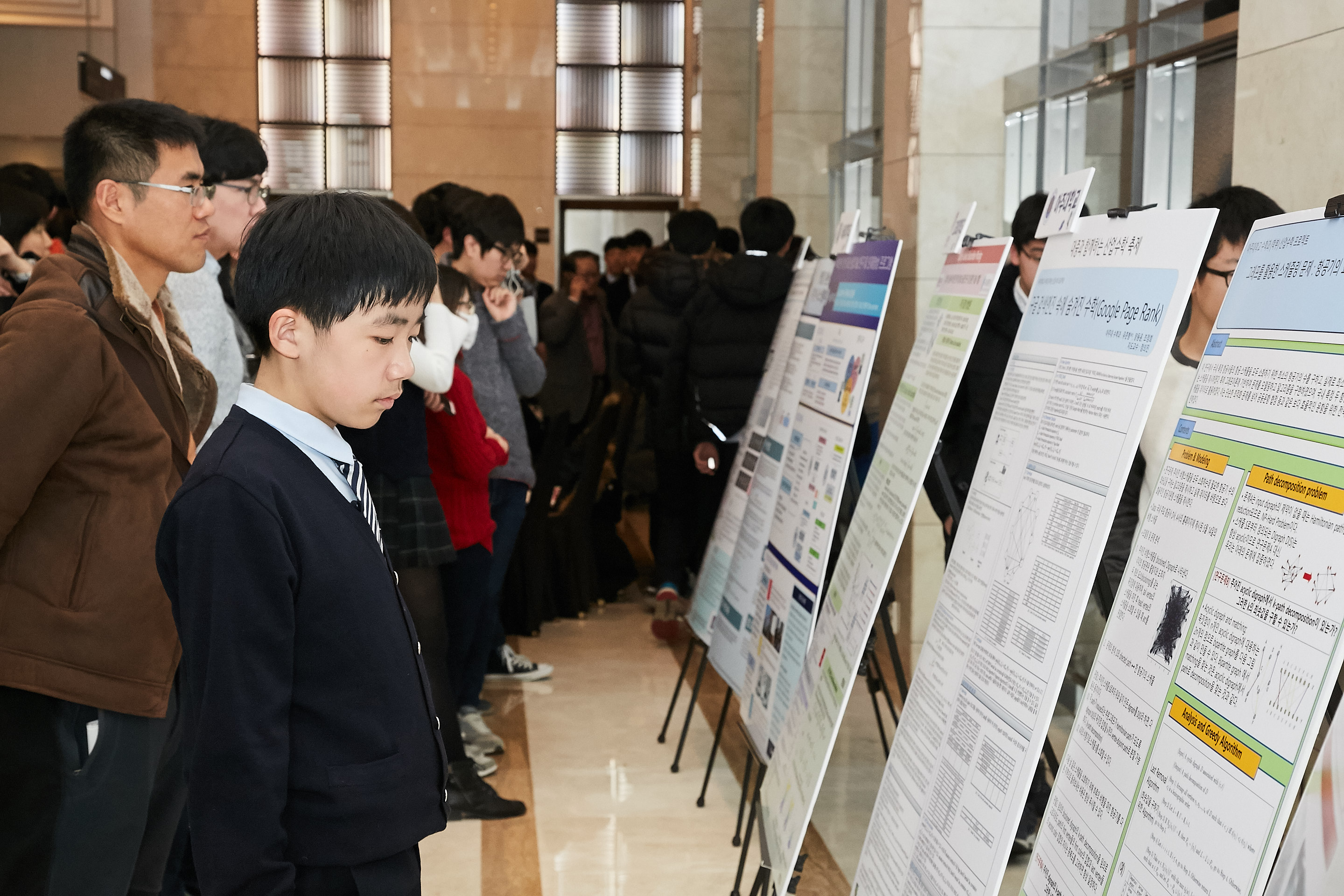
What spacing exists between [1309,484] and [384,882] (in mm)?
1092

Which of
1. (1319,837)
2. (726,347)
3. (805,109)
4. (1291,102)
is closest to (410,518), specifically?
(726,347)

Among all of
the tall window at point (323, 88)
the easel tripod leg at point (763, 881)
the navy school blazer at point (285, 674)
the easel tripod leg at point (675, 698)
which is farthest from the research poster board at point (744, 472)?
the tall window at point (323, 88)

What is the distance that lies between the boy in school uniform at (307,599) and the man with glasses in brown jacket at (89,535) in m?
0.53

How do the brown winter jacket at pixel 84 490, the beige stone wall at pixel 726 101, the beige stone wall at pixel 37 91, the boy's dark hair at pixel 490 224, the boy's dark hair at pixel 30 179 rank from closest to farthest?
the brown winter jacket at pixel 84 490, the boy's dark hair at pixel 490 224, the boy's dark hair at pixel 30 179, the beige stone wall at pixel 37 91, the beige stone wall at pixel 726 101

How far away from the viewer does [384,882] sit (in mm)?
1380

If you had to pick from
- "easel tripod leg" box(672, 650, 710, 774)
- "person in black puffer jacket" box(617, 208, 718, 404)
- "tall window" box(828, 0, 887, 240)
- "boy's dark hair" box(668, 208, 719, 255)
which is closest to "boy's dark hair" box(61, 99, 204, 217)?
"easel tripod leg" box(672, 650, 710, 774)

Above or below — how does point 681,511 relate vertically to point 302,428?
below

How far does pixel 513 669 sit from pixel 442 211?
1913 millimetres

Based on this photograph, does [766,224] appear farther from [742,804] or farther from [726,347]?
[742,804]

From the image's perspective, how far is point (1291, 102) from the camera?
231 cm

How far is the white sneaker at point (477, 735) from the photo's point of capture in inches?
151

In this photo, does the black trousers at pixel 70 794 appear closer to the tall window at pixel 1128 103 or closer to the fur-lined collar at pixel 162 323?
the fur-lined collar at pixel 162 323

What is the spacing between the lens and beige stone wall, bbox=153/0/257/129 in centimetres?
1181

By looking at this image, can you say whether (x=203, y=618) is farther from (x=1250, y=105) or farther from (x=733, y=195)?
(x=733, y=195)
